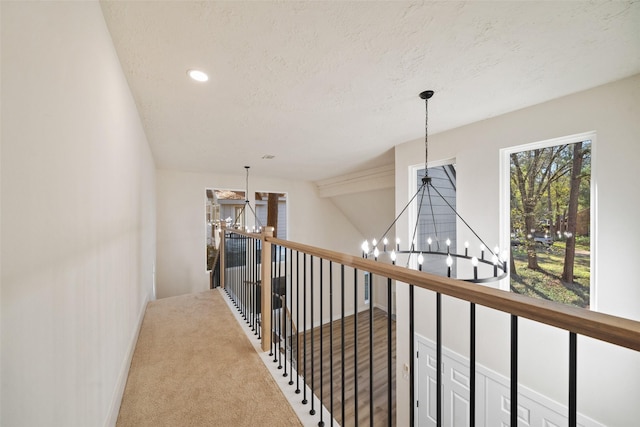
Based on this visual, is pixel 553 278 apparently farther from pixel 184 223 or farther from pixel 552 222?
pixel 184 223

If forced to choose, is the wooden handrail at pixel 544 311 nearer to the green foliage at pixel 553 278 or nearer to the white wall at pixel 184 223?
the green foliage at pixel 553 278

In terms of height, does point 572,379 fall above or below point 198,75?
below

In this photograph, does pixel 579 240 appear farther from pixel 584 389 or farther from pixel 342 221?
pixel 342 221

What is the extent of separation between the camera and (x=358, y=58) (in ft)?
5.31

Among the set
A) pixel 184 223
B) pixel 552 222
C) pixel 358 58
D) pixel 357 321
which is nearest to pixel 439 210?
pixel 552 222

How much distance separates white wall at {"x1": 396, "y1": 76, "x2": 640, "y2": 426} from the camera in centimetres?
181

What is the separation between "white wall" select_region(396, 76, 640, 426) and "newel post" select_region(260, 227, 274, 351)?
6.48ft

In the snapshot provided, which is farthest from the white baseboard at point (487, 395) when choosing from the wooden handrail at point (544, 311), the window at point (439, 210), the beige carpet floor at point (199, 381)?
the wooden handrail at point (544, 311)

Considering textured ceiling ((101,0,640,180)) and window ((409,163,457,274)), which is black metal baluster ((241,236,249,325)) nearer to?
textured ceiling ((101,0,640,180))

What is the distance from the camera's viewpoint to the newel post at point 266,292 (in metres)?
2.02

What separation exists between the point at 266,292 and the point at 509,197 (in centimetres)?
262

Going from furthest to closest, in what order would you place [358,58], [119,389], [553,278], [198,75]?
1. [553,278]
2. [198,75]
3. [358,58]
4. [119,389]

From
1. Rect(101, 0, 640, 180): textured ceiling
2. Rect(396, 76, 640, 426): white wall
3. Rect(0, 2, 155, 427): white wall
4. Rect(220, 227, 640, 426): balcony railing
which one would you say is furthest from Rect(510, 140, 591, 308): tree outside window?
Rect(0, 2, 155, 427): white wall

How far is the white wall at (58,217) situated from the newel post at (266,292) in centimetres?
95
